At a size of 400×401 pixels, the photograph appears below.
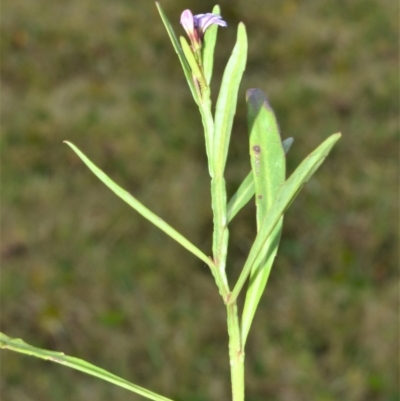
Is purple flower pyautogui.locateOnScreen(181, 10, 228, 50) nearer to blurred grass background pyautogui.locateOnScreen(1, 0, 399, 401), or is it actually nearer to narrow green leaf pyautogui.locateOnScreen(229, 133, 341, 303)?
narrow green leaf pyautogui.locateOnScreen(229, 133, 341, 303)

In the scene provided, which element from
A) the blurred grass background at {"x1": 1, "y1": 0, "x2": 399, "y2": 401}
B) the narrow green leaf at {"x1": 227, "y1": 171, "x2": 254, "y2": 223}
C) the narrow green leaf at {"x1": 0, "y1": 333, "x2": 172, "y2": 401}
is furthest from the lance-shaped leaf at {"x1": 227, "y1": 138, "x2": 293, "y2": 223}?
the blurred grass background at {"x1": 1, "y1": 0, "x2": 399, "y2": 401}

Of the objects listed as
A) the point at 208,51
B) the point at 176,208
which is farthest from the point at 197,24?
the point at 176,208

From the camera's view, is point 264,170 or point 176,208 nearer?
point 264,170

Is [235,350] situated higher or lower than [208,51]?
lower

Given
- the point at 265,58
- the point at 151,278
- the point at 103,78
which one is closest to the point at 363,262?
the point at 151,278

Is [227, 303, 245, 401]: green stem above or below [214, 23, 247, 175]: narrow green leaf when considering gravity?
below

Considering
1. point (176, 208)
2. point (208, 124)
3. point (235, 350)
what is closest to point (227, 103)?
point (208, 124)

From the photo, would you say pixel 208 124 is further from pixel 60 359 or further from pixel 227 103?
pixel 60 359
